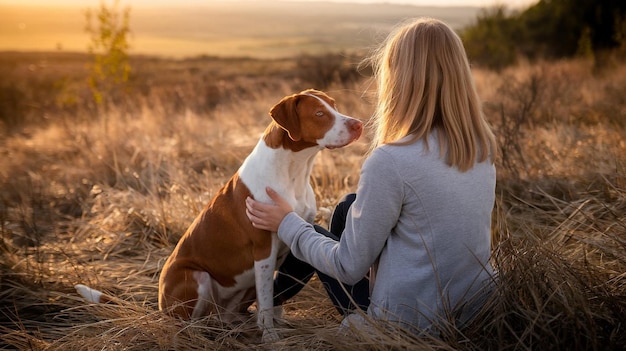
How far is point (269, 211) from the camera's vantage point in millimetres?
3100

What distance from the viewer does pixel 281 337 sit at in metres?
3.23

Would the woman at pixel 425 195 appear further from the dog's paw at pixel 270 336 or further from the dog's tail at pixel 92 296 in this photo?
the dog's tail at pixel 92 296

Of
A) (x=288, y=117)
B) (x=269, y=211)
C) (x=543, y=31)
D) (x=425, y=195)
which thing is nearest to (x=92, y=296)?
(x=269, y=211)

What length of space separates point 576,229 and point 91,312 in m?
3.26

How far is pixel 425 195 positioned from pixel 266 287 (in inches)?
51.7

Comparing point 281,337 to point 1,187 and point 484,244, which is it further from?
point 1,187

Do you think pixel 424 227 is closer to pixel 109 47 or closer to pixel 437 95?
pixel 437 95

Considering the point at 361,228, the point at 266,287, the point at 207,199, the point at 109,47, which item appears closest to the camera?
the point at 361,228

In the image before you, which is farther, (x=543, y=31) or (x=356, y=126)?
(x=543, y=31)

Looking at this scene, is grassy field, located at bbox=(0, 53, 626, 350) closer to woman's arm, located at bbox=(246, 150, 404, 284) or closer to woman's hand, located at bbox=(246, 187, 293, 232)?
woman's arm, located at bbox=(246, 150, 404, 284)

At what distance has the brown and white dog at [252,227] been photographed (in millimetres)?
3162

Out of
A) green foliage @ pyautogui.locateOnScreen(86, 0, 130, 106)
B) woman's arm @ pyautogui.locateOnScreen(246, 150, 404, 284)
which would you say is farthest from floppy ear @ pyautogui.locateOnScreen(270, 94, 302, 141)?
green foliage @ pyautogui.locateOnScreen(86, 0, 130, 106)

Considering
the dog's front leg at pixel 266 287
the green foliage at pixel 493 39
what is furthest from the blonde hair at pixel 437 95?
the green foliage at pixel 493 39

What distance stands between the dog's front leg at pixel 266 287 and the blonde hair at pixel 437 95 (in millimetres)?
1087
